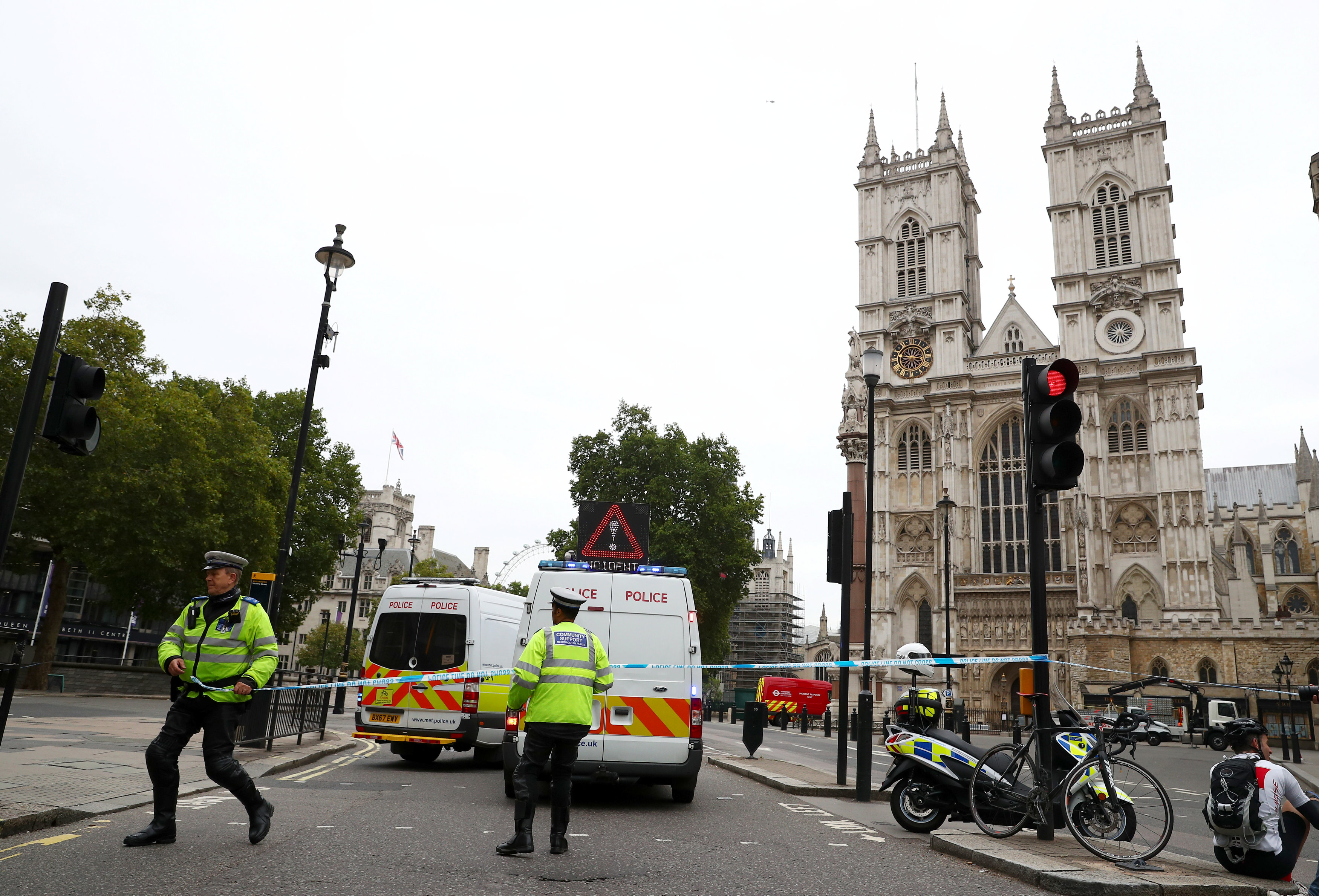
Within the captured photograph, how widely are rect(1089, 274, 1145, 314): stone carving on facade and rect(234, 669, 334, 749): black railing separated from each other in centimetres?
4768

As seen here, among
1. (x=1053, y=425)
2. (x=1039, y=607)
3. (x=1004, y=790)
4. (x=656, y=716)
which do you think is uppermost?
(x=1053, y=425)

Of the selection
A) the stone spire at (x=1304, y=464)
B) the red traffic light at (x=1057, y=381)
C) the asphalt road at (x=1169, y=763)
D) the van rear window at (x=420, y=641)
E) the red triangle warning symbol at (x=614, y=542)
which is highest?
the stone spire at (x=1304, y=464)

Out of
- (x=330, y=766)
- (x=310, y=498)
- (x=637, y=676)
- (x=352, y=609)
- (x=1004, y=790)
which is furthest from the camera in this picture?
(x=310, y=498)

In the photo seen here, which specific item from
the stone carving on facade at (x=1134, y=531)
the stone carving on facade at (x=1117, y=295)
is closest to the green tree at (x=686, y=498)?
the stone carving on facade at (x=1134, y=531)

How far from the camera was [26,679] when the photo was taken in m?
23.8

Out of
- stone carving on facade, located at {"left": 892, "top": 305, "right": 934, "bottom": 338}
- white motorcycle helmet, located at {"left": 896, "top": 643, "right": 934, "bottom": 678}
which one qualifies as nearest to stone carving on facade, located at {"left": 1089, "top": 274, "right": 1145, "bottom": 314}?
stone carving on facade, located at {"left": 892, "top": 305, "right": 934, "bottom": 338}

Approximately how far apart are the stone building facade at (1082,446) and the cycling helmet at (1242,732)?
37.2m

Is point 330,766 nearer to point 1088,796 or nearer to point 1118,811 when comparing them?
point 1088,796

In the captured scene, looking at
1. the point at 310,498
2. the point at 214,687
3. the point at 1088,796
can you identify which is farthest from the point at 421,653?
the point at 310,498

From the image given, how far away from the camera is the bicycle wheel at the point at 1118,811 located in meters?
5.70

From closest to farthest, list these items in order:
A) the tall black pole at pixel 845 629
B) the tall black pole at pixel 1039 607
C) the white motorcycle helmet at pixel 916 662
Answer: the tall black pole at pixel 1039 607, the white motorcycle helmet at pixel 916 662, the tall black pole at pixel 845 629

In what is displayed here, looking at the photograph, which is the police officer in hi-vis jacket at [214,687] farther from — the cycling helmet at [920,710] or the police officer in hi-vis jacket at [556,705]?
the cycling helmet at [920,710]

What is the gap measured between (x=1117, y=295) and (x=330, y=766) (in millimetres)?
50772

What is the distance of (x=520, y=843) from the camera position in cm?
542
